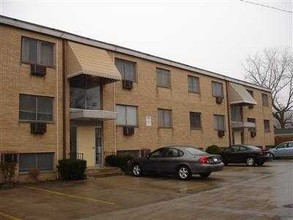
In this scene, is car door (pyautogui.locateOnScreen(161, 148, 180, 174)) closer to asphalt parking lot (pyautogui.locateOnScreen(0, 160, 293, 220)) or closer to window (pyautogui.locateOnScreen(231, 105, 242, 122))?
asphalt parking lot (pyautogui.locateOnScreen(0, 160, 293, 220))

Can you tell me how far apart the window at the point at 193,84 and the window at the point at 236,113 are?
6.33m

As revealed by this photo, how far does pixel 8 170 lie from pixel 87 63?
6.49m

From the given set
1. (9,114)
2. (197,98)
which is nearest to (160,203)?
(9,114)

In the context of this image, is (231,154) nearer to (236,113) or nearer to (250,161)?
(250,161)

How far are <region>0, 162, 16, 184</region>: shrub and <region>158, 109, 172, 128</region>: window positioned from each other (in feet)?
38.5

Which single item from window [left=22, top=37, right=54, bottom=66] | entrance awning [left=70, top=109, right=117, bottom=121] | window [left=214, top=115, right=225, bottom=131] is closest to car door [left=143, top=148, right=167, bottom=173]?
entrance awning [left=70, top=109, right=117, bottom=121]

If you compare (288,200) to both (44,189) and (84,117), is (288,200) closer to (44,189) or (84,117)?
(44,189)

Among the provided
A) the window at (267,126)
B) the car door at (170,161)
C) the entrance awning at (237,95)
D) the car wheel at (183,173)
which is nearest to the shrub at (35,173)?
the car door at (170,161)

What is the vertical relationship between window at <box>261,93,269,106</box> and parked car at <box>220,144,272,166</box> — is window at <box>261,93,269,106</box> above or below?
above

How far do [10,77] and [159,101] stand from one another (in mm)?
10947

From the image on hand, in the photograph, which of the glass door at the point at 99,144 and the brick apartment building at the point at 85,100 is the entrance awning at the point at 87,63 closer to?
the brick apartment building at the point at 85,100

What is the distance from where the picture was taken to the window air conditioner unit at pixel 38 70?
1952cm

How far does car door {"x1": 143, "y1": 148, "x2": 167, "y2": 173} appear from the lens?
19703 mm

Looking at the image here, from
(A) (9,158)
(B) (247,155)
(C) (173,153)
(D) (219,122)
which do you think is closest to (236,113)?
(D) (219,122)
